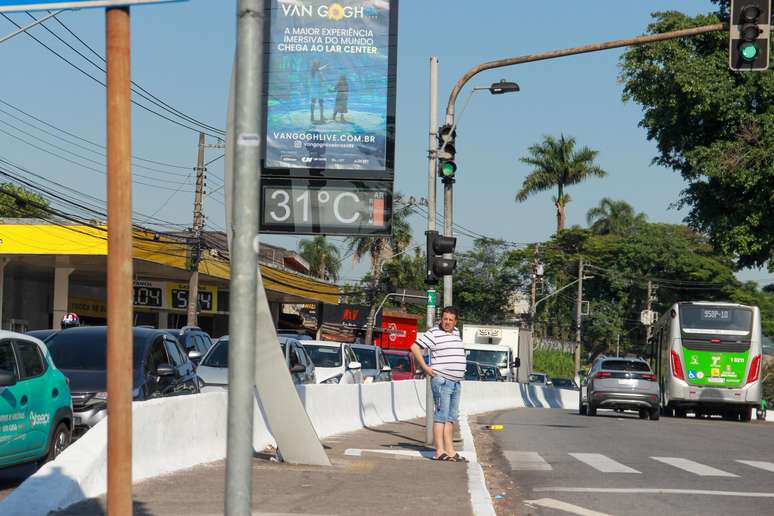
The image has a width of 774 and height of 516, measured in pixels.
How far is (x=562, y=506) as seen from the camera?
10.5 meters

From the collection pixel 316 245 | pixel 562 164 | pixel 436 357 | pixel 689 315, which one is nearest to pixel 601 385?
pixel 689 315

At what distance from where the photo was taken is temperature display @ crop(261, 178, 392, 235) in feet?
45.7

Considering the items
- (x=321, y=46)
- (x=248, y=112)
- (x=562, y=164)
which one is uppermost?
(x=562, y=164)

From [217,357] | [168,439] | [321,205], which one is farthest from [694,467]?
[217,357]

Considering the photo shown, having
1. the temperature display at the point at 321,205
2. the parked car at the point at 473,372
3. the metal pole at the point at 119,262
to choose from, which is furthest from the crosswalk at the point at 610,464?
the parked car at the point at 473,372

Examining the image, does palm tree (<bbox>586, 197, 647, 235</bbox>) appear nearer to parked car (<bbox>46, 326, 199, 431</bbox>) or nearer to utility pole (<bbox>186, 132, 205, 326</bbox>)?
utility pole (<bbox>186, 132, 205, 326</bbox>)

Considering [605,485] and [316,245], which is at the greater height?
[316,245]

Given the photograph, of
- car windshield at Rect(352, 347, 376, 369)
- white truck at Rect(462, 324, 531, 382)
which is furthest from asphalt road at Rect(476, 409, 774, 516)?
white truck at Rect(462, 324, 531, 382)

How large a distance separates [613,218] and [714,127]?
58.1 metres

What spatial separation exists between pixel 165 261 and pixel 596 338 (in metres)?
45.8

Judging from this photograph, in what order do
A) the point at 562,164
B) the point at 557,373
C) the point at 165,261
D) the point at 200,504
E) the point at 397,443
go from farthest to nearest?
the point at 557,373
the point at 562,164
the point at 165,261
the point at 397,443
the point at 200,504

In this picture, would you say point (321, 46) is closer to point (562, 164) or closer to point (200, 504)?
point (200, 504)

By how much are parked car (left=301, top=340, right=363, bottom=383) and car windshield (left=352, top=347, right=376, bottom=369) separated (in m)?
2.89

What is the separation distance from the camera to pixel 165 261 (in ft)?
131
